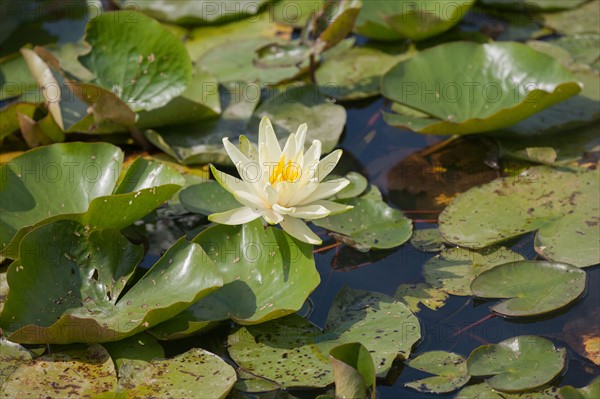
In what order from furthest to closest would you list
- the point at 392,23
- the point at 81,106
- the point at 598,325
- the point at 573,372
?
the point at 392,23 < the point at 81,106 < the point at 598,325 < the point at 573,372

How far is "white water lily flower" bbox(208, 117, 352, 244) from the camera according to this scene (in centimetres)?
268

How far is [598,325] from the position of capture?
269 centimetres

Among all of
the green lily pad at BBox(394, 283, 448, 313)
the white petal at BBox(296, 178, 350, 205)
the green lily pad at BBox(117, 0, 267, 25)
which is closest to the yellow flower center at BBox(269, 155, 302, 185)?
the white petal at BBox(296, 178, 350, 205)

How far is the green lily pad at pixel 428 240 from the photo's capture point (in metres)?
3.11

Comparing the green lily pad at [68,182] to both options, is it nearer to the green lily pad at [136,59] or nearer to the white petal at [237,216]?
the white petal at [237,216]

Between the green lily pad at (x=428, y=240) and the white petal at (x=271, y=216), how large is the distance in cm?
72

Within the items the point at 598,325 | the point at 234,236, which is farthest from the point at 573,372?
the point at 234,236

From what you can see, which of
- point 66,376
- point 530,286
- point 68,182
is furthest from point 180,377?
point 530,286

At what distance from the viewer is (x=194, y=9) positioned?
4.60m

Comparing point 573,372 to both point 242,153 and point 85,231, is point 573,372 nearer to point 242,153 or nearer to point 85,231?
point 242,153

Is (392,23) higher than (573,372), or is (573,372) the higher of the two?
(392,23)

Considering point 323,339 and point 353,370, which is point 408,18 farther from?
point 353,370

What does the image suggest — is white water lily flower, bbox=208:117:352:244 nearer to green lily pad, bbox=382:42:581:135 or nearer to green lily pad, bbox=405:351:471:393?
green lily pad, bbox=405:351:471:393

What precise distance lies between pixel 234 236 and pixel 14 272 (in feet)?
2.58
